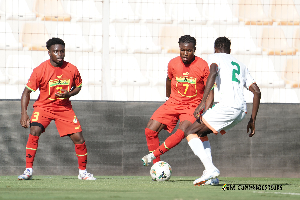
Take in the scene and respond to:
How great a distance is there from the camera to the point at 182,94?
30.0ft

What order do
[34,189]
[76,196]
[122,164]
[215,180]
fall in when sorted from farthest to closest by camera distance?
[122,164] < [215,180] < [34,189] < [76,196]

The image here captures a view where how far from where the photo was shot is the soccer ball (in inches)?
343

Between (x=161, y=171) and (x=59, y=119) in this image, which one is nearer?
(x=161, y=171)

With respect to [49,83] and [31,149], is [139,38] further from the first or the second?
[31,149]

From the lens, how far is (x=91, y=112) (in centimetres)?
1113

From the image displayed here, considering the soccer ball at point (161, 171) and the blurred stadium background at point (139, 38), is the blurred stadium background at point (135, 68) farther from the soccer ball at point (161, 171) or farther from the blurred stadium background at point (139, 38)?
the soccer ball at point (161, 171)

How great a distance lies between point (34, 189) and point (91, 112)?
3.82 meters

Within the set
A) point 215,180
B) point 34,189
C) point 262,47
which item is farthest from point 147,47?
point 34,189

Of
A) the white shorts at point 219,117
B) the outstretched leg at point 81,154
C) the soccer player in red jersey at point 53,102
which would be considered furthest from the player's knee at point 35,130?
the white shorts at point 219,117

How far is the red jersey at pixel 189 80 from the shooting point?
9.08m

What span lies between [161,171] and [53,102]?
5.88 feet

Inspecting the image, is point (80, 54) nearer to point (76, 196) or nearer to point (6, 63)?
point (6, 63)

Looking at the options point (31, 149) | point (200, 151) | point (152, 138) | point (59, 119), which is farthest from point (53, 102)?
point (200, 151)

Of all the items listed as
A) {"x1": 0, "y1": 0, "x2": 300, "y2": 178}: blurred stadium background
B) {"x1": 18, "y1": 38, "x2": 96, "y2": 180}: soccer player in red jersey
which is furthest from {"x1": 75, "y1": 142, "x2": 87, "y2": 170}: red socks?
{"x1": 0, "y1": 0, "x2": 300, "y2": 178}: blurred stadium background
